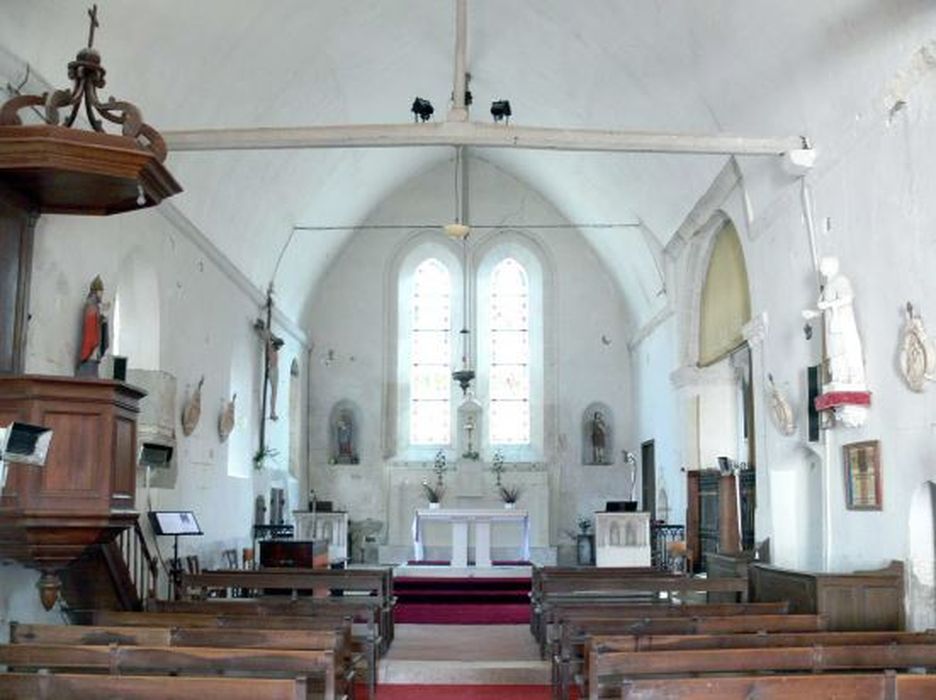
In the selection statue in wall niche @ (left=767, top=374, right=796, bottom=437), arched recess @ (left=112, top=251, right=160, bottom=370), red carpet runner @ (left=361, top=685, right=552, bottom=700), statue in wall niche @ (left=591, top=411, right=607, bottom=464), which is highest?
arched recess @ (left=112, top=251, right=160, bottom=370)

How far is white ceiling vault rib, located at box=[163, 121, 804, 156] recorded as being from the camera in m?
9.38

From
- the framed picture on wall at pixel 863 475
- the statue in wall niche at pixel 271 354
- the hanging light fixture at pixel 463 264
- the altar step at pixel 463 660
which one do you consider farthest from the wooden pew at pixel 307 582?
the hanging light fixture at pixel 463 264

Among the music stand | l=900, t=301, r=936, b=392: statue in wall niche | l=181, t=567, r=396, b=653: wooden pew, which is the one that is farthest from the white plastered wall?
l=900, t=301, r=936, b=392: statue in wall niche

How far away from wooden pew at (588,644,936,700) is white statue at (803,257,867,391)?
11.0 ft

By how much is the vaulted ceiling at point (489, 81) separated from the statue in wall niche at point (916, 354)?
1.84 m

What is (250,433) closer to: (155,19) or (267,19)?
(267,19)

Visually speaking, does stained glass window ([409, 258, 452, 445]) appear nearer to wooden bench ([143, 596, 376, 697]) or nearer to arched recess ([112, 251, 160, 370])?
arched recess ([112, 251, 160, 370])

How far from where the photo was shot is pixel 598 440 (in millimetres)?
20859

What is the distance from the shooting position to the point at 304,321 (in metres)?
21.1

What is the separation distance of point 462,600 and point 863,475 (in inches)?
255

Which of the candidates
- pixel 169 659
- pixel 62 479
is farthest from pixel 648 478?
pixel 169 659

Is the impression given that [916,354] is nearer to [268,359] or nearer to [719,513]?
[719,513]

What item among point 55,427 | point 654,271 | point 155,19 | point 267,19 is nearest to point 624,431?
point 654,271

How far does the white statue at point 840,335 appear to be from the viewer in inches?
343
